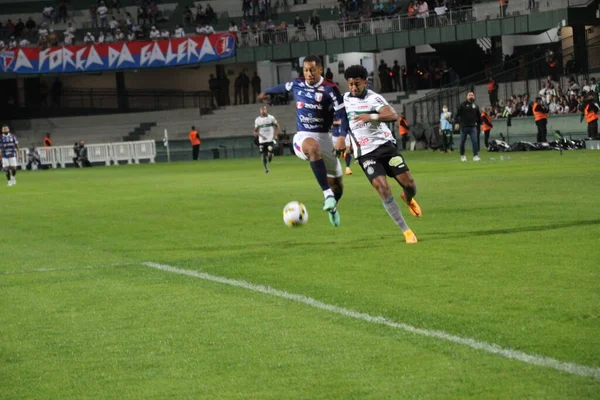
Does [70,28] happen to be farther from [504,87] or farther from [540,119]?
[540,119]

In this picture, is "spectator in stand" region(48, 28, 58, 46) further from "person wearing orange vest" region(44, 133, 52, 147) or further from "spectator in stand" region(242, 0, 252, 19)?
"spectator in stand" region(242, 0, 252, 19)

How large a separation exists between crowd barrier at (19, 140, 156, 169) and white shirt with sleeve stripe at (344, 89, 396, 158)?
4446 cm

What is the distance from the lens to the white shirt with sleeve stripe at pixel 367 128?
13.2 metres

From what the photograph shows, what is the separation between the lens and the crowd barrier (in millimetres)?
57094

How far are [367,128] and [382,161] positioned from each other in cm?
47

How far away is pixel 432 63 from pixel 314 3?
8.75 m

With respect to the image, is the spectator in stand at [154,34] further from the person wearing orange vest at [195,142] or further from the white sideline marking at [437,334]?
the white sideline marking at [437,334]

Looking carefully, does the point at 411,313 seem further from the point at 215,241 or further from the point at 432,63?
the point at 432,63

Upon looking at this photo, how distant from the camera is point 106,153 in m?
57.3

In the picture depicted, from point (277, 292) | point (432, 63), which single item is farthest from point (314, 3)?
point (277, 292)

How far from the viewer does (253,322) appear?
7.98 meters

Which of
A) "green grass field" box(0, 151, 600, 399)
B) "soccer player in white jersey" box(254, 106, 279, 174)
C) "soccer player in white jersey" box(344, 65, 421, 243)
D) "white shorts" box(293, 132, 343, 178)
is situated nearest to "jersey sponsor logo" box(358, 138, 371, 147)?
"soccer player in white jersey" box(344, 65, 421, 243)

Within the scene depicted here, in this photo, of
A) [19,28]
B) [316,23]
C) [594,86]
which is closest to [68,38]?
[19,28]

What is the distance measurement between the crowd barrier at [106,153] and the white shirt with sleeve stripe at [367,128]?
146 ft
